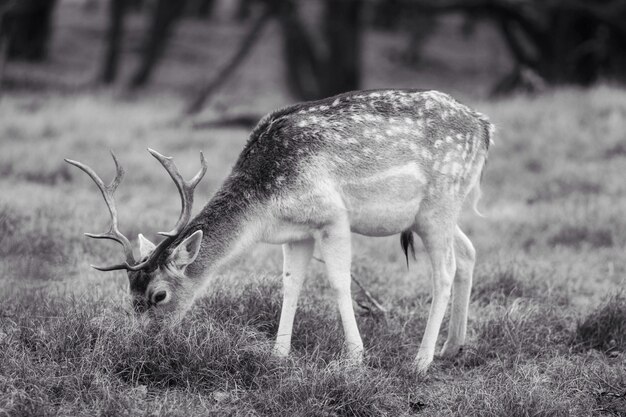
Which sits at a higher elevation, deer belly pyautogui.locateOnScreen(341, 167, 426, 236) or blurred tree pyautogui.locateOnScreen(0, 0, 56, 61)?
deer belly pyautogui.locateOnScreen(341, 167, 426, 236)

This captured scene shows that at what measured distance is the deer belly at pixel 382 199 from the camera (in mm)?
5594

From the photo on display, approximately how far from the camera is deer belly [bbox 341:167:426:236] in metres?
5.59

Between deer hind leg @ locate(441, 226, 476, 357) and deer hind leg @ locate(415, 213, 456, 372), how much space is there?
0.27 meters

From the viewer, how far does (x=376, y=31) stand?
40.0m

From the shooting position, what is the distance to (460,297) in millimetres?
6066

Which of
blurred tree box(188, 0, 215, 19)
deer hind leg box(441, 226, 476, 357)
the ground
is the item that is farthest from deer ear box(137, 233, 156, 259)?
blurred tree box(188, 0, 215, 19)

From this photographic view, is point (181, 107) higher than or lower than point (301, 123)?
lower

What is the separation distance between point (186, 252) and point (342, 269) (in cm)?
107

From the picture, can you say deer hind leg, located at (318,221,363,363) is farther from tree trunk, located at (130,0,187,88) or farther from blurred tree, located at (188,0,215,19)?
blurred tree, located at (188,0,215,19)

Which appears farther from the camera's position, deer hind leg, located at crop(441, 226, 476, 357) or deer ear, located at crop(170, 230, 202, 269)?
deer hind leg, located at crop(441, 226, 476, 357)

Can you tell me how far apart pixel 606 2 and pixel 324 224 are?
59.7 feet

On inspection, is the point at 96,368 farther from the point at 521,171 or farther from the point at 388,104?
the point at 521,171

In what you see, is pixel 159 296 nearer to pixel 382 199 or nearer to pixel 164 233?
pixel 164 233

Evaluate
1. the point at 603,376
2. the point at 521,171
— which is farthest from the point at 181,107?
the point at 603,376
